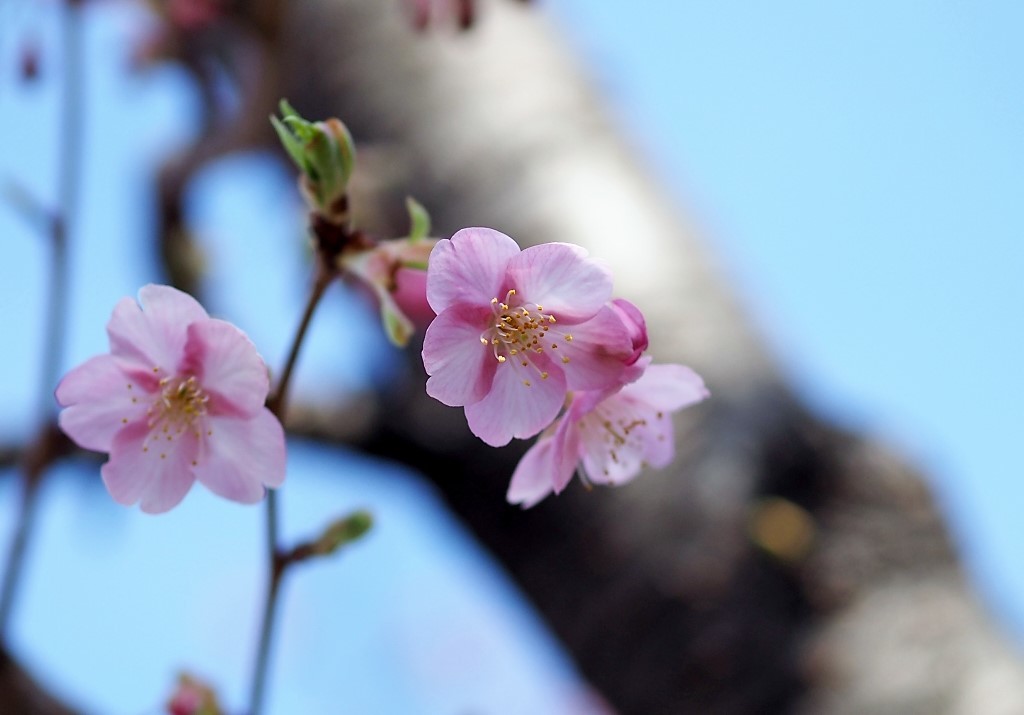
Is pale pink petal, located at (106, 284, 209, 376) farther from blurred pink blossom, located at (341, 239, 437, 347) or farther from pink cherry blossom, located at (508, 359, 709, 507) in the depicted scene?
pink cherry blossom, located at (508, 359, 709, 507)

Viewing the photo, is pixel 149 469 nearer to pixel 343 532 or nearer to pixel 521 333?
pixel 343 532

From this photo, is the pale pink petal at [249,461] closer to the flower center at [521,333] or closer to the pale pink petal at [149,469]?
the pale pink petal at [149,469]

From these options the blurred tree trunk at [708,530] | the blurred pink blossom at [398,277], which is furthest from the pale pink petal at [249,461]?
the blurred tree trunk at [708,530]

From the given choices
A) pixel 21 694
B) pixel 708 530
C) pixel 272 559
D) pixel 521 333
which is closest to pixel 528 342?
pixel 521 333

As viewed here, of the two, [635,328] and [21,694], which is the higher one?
[635,328]

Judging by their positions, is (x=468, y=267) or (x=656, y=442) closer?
(x=468, y=267)
